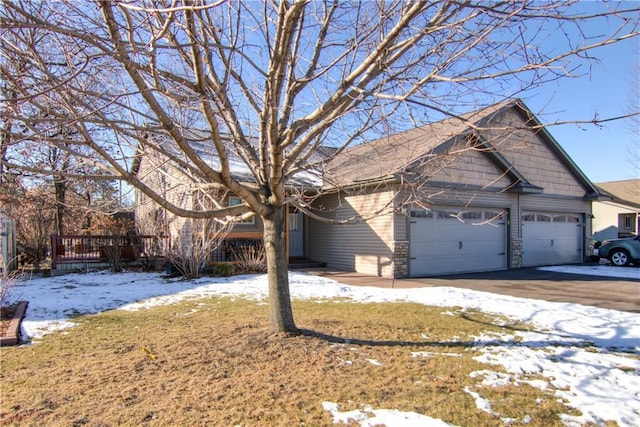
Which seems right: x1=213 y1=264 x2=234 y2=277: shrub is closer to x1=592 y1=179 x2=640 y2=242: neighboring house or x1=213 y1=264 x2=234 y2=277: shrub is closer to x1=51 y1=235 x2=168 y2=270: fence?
x1=51 y1=235 x2=168 y2=270: fence

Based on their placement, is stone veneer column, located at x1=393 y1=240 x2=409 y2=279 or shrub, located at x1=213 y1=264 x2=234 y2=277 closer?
stone veneer column, located at x1=393 y1=240 x2=409 y2=279

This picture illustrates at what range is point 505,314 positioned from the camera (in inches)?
274

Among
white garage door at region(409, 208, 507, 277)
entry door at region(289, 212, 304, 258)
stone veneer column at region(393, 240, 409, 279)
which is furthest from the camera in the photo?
entry door at region(289, 212, 304, 258)

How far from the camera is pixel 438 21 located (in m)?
3.90

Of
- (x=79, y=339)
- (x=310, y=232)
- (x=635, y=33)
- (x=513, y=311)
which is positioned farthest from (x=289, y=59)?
(x=310, y=232)

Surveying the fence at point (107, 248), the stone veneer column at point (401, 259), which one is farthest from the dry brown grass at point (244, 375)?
the fence at point (107, 248)

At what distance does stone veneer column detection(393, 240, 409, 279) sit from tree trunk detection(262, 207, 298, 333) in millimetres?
7051

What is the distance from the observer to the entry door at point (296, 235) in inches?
598

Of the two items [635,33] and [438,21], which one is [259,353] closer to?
[438,21]

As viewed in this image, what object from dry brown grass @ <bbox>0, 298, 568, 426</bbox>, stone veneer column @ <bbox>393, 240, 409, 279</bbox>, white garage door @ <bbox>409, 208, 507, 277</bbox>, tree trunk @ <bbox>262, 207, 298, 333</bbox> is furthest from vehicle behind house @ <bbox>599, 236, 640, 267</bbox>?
tree trunk @ <bbox>262, 207, 298, 333</bbox>

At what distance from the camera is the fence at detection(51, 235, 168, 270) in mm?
13109

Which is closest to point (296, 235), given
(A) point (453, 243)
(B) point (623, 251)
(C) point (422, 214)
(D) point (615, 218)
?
(C) point (422, 214)

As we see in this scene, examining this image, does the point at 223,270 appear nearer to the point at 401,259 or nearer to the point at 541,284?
the point at 401,259

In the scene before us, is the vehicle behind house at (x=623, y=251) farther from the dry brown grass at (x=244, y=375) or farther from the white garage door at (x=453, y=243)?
the dry brown grass at (x=244, y=375)
